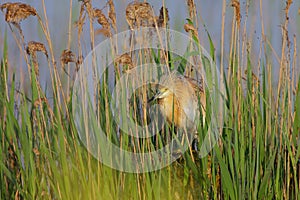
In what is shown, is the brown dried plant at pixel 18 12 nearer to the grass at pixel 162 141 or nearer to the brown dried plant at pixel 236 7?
the grass at pixel 162 141

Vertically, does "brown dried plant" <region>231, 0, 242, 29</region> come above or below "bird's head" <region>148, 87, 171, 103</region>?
above

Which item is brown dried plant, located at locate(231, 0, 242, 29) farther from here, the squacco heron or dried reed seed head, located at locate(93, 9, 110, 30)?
dried reed seed head, located at locate(93, 9, 110, 30)

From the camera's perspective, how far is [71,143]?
268 centimetres

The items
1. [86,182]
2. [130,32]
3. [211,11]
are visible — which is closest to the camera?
[86,182]

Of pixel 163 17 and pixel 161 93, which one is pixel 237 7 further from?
pixel 161 93

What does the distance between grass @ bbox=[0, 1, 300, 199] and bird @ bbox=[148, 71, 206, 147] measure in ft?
0.54

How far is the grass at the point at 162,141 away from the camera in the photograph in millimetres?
2574

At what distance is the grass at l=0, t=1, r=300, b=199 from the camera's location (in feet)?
8.45

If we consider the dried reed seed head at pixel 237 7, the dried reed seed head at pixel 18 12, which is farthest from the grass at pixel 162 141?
the dried reed seed head at pixel 18 12

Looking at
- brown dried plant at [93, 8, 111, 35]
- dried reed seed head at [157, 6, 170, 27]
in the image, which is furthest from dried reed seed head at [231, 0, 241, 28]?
brown dried plant at [93, 8, 111, 35]

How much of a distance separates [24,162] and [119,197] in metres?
0.44

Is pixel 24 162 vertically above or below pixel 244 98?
below

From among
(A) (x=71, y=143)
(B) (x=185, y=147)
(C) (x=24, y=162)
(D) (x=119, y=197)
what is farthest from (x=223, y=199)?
(C) (x=24, y=162)

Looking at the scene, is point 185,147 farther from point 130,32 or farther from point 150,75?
point 130,32
